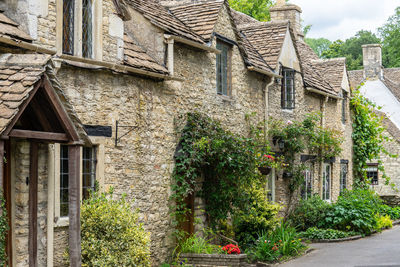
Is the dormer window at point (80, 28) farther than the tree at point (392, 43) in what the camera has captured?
No

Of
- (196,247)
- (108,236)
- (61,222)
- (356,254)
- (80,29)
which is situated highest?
(80,29)

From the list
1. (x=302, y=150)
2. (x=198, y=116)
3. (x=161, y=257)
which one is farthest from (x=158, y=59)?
(x=302, y=150)

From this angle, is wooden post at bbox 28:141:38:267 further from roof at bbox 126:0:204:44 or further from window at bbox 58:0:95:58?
roof at bbox 126:0:204:44

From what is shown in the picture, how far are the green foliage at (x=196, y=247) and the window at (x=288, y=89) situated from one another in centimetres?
750

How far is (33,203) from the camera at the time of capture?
30.3 ft

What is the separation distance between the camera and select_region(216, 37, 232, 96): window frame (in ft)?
50.8

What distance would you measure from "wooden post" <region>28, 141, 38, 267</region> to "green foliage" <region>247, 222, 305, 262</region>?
647 cm

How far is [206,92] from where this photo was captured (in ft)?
48.2

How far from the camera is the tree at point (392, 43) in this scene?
55562mm

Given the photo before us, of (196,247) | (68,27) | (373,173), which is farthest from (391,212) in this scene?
(68,27)

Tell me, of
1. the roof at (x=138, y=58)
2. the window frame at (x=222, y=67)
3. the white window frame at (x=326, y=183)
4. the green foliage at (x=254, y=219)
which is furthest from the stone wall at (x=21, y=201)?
the white window frame at (x=326, y=183)

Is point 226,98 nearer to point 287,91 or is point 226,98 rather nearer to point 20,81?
point 287,91

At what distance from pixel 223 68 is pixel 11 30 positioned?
25.2ft

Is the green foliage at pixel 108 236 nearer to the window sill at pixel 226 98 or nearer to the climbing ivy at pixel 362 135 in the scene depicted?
the window sill at pixel 226 98
